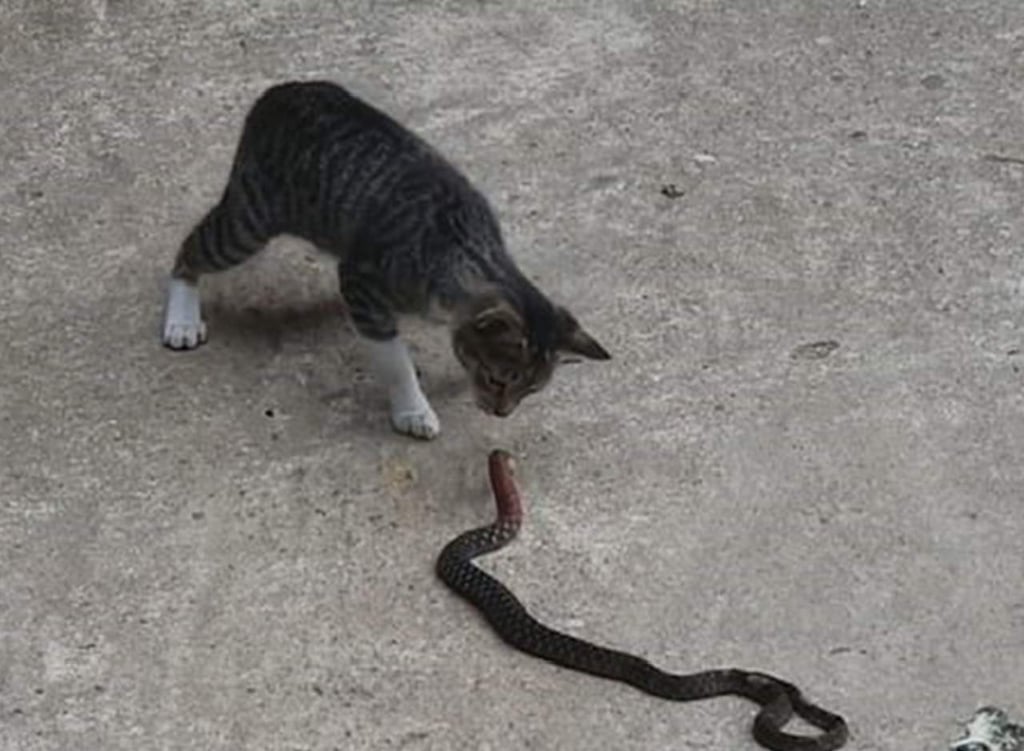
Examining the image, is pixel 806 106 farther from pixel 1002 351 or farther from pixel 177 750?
pixel 177 750

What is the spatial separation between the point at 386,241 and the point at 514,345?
1.12ft

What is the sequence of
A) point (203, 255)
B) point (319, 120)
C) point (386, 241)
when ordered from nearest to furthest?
1. point (386, 241)
2. point (319, 120)
3. point (203, 255)

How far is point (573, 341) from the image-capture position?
467 cm

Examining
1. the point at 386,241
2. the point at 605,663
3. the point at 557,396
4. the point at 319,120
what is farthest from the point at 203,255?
the point at 605,663

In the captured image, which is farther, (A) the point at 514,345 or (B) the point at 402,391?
(B) the point at 402,391

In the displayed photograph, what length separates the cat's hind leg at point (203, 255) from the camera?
16.6 feet

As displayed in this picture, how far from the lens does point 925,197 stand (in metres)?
5.54

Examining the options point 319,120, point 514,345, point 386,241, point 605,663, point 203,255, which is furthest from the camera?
point 203,255

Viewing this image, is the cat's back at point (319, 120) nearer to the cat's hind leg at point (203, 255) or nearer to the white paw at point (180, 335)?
the cat's hind leg at point (203, 255)

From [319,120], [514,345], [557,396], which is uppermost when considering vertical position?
[319,120]

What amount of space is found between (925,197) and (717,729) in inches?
70.4

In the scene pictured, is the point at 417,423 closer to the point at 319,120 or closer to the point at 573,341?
the point at 573,341

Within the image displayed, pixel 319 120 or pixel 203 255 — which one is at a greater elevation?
pixel 319 120

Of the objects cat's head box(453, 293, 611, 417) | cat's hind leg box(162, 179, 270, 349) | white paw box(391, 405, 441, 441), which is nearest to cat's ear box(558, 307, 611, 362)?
cat's head box(453, 293, 611, 417)
